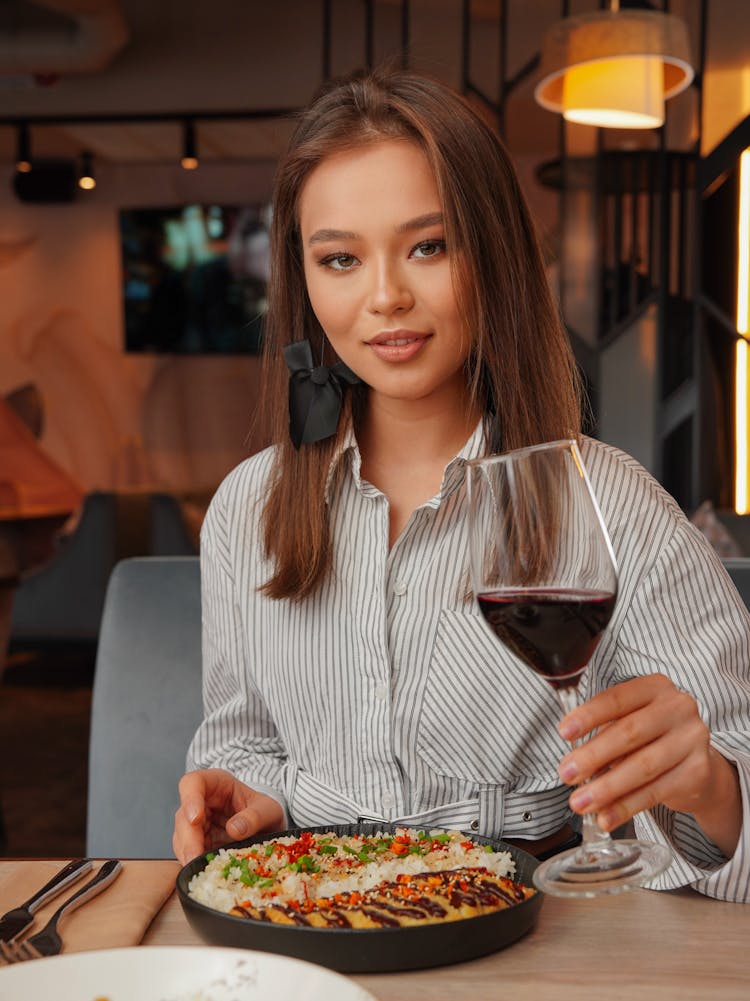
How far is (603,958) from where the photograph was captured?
2.52 ft

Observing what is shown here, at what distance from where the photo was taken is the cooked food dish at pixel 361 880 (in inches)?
30.0

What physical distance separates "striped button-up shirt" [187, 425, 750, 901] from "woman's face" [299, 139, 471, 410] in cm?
13

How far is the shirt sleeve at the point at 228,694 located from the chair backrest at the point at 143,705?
15 cm

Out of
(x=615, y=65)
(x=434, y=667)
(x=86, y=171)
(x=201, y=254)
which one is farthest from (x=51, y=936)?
(x=86, y=171)

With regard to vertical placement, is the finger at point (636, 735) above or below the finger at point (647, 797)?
above

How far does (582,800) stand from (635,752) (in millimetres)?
92

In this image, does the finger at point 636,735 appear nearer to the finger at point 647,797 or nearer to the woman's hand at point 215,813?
the finger at point 647,797

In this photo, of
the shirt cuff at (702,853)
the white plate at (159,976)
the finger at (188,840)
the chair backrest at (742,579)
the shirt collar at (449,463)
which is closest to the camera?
the white plate at (159,976)

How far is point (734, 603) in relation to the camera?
3.88ft

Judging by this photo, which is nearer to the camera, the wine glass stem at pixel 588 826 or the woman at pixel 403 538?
the wine glass stem at pixel 588 826

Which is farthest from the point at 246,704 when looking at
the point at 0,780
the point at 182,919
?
the point at 0,780

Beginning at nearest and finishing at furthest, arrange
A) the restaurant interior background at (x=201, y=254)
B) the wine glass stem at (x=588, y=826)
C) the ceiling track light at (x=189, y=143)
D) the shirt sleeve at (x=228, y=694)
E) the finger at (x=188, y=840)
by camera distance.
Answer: the wine glass stem at (x=588, y=826) → the finger at (x=188, y=840) → the shirt sleeve at (x=228, y=694) → the restaurant interior background at (x=201, y=254) → the ceiling track light at (x=189, y=143)

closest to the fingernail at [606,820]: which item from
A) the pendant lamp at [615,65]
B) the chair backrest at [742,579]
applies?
the chair backrest at [742,579]

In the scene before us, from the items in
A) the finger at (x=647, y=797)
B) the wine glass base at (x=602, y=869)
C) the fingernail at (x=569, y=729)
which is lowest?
the wine glass base at (x=602, y=869)
